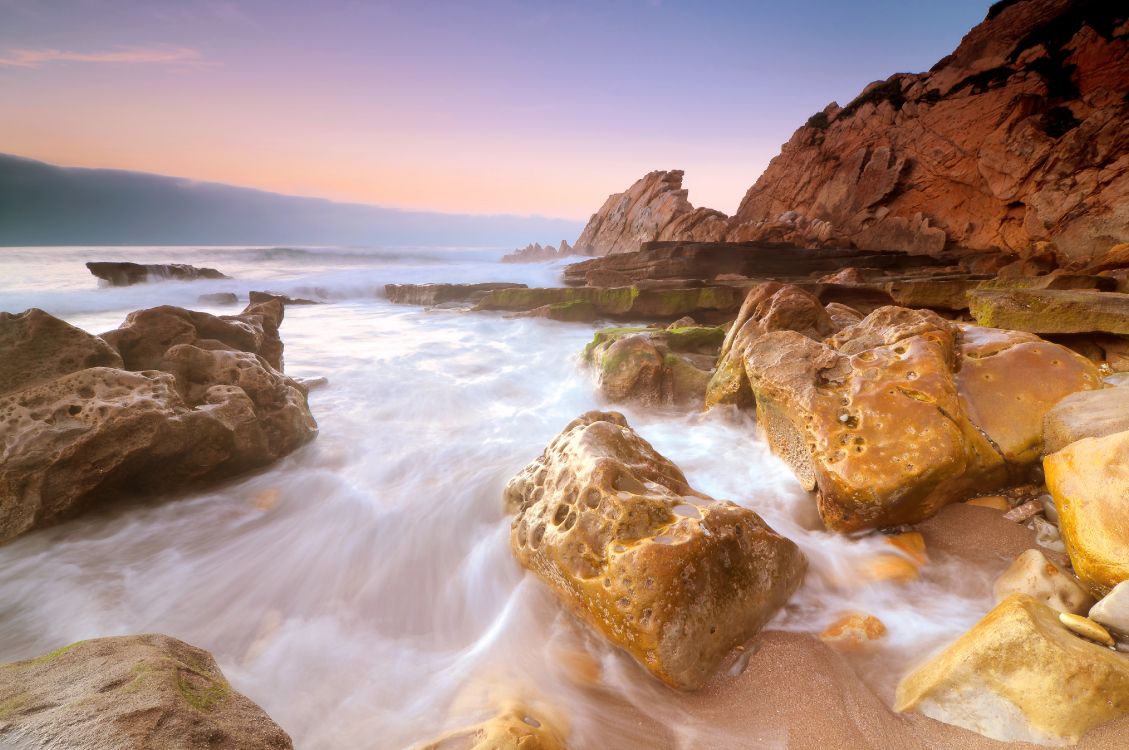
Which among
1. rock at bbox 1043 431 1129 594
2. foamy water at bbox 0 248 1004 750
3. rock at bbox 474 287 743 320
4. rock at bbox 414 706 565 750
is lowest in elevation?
foamy water at bbox 0 248 1004 750

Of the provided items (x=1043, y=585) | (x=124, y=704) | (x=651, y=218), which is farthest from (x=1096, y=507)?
(x=651, y=218)

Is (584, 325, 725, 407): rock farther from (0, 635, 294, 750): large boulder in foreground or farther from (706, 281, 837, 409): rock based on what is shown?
(0, 635, 294, 750): large boulder in foreground

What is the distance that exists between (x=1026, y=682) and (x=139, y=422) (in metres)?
5.06

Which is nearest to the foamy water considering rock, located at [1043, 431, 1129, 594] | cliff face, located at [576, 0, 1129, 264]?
rock, located at [1043, 431, 1129, 594]

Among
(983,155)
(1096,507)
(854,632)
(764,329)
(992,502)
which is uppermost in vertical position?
(983,155)

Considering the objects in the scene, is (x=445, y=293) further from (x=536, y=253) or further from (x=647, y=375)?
(x=536, y=253)

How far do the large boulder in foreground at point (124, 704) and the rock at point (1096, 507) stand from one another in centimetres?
333

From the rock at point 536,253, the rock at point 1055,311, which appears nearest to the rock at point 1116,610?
the rock at point 1055,311

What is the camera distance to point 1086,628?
1.83 meters

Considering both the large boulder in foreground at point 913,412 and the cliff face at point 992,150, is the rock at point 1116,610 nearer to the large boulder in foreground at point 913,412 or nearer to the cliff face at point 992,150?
the large boulder in foreground at point 913,412

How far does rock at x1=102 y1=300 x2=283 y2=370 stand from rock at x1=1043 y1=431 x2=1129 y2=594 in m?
6.63

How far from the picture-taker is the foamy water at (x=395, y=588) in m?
2.20

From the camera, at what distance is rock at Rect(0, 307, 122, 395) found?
353cm

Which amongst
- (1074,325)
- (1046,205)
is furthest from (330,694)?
(1046,205)
